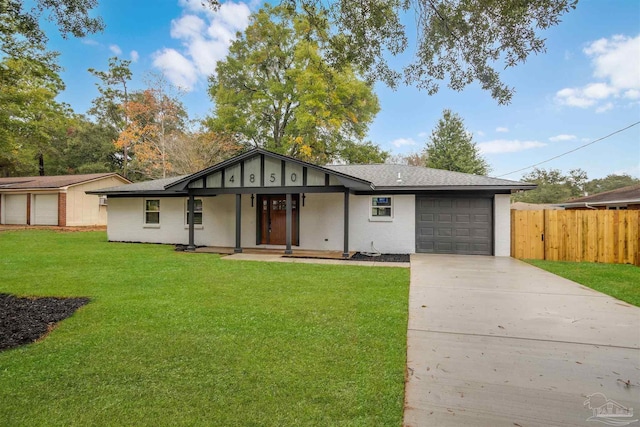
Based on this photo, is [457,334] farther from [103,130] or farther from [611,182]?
[611,182]

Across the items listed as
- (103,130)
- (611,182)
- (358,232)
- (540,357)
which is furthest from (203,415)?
(611,182)

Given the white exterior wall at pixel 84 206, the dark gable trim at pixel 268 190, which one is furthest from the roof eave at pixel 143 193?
the white exterior wall at pixel 84 206

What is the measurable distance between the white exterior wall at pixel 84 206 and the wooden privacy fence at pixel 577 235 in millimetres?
23465

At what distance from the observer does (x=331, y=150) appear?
80.7ft

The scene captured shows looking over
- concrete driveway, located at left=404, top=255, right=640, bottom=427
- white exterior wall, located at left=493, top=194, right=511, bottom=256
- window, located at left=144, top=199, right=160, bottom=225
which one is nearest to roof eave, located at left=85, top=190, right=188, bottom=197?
window, located at left=144, top=199, right=160, bottom=225

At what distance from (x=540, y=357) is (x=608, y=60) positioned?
12.9 m

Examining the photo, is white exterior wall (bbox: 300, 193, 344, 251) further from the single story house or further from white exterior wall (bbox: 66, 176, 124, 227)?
white exterior wall (bbox: 66, 176, 124, 227)

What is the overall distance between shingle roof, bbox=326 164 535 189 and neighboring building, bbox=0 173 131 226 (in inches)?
745

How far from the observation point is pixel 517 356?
341 cm

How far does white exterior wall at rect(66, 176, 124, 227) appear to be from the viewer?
2144 cm

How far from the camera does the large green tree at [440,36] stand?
13.1ft

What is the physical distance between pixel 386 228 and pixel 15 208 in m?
26.8

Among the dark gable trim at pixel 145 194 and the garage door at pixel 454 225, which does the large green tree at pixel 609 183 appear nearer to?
the garage door at pixel 454 225

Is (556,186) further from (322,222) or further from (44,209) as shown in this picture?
(44,209)
